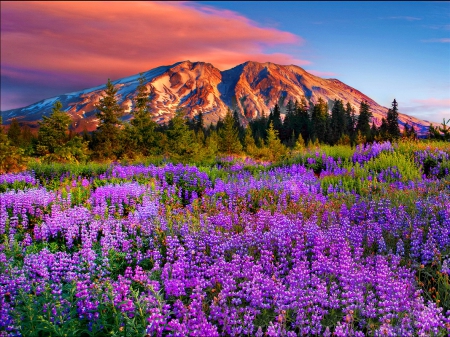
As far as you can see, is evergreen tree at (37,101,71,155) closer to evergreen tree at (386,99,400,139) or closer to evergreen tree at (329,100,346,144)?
evergreen tree at (386,99,400,139)

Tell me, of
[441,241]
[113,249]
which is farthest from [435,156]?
[113,249]

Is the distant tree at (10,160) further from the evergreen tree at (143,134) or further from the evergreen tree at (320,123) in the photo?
the evergreen tree at (320,123)

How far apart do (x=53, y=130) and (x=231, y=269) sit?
28.7 m

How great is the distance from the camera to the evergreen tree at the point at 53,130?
29.5 metres

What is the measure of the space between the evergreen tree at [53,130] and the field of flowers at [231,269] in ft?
73.6

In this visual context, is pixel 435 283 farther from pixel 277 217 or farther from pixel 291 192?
pixel 291 192

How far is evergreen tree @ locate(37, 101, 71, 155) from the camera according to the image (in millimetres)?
29486

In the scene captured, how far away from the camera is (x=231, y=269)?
454 centimetres

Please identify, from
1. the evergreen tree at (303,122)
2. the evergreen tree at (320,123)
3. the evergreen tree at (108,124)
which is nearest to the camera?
the evergreen tree at (108,124)

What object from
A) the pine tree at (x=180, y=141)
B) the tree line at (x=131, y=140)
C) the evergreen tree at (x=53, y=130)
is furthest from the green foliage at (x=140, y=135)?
the pine tree at (x=180, y=141)

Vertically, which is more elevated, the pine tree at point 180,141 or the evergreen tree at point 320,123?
the evergreen tree at point 320,123

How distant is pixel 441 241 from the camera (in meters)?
5.34

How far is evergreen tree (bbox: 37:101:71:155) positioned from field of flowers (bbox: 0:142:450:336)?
73.6ft

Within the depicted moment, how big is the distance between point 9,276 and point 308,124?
79172 millimetres
